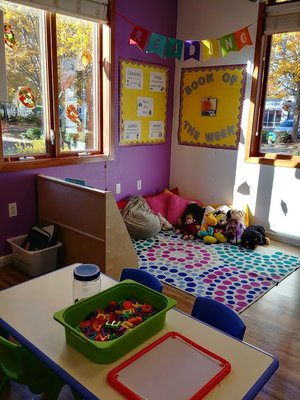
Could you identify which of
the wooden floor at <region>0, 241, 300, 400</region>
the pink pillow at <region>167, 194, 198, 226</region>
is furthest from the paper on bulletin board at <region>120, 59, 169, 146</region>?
the wooden floor at <region>0, 241, 300, 400</region>

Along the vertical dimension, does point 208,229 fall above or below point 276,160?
below

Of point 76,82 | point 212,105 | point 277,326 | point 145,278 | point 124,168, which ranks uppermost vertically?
point 76,82

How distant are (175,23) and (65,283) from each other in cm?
369


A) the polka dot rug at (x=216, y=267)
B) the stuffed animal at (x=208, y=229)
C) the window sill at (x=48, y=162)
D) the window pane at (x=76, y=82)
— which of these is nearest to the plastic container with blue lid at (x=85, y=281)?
the polka dot rug at (x=216, y=267)

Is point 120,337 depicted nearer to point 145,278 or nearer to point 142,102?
point 145,278

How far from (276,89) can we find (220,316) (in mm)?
2946

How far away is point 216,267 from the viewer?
308cm

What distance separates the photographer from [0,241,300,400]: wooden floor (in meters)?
1.76

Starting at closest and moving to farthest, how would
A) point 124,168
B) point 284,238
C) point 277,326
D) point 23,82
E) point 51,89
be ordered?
point 277,326 < point 23,82 < point 51,89 < point 284,238 < point 124,168

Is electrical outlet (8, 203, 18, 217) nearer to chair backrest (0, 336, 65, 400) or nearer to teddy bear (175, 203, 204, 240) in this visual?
teddy bear (175, 203, 204, 240)

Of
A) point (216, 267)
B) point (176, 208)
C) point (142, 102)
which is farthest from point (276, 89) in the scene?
point (216, 267)

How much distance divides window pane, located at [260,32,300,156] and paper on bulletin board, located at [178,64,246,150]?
0.30m

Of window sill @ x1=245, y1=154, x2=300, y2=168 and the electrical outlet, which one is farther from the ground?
window sill @ x1=245, y1=154, x2=300, y2=168

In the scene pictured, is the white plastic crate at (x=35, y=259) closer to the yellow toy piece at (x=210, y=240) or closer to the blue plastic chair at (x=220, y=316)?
the yellow toy piece at (x=210, y=240)
